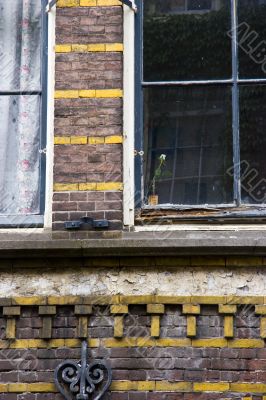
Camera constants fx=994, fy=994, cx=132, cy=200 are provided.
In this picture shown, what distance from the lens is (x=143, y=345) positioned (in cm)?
662

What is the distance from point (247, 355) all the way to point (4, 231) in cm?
191

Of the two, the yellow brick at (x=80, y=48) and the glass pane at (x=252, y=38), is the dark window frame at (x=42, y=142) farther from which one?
the glass pane at (x=252, y=38)

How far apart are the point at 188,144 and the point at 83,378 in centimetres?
187

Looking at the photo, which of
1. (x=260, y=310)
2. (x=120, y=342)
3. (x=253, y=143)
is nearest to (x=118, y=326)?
(x=120, y=342)

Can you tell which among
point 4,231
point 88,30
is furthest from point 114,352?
point 88,30

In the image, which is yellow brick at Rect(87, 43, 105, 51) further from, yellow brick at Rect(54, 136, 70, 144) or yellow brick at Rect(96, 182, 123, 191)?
yellow brick at Rect(96, 182, 123, 191)

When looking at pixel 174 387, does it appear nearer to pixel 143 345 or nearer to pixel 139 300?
pixel 143 345

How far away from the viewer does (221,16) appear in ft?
24.4

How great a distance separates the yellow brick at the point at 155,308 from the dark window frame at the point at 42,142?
103 cm

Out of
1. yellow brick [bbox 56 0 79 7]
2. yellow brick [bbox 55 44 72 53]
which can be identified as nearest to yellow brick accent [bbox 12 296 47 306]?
yellow brick [bbox 55 44 72 53]

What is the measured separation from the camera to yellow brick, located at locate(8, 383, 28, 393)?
6.60 meters

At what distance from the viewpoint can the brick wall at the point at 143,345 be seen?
6.52 metres

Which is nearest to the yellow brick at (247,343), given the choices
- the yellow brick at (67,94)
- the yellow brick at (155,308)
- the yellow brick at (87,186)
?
the yellow brick at (155,308)

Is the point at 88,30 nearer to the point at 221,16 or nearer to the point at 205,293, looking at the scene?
the point at 221,16
